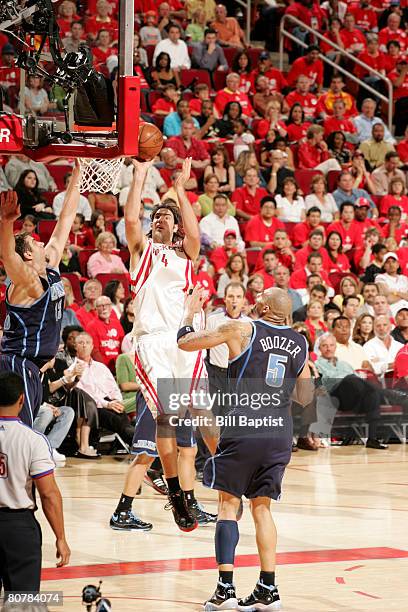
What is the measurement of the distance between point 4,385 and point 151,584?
2195 millimetres

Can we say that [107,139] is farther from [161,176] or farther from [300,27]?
[300,27]

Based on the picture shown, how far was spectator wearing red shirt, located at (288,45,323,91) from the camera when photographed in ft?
62.2

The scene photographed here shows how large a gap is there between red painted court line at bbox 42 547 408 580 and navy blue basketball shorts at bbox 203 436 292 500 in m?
1.05

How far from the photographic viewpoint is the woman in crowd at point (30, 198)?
13406mm

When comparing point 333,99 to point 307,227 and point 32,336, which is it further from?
point 32,336

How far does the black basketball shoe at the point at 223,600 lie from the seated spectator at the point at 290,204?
10.1m

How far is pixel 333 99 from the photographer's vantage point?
18.8 m

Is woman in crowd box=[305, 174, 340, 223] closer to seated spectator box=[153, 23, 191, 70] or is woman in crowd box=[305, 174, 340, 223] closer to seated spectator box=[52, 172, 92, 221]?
seated spectator box=[153, 23, 191, 70]

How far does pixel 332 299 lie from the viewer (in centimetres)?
1457

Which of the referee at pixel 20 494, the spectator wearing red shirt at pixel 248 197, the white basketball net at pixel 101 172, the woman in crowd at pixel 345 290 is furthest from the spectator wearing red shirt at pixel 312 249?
the referee at pixel 20 494

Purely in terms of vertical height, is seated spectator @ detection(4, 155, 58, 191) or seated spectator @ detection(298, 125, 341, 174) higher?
seated spectator @ detection(4, 155, 58, 191)

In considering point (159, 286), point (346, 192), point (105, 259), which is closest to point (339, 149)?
point (346, 192)

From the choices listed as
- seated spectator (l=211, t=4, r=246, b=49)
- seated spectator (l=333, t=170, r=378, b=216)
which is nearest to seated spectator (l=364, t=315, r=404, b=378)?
seated spectator (l=333, t=170, r=378, b=216)

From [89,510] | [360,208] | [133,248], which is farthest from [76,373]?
[360,208]
